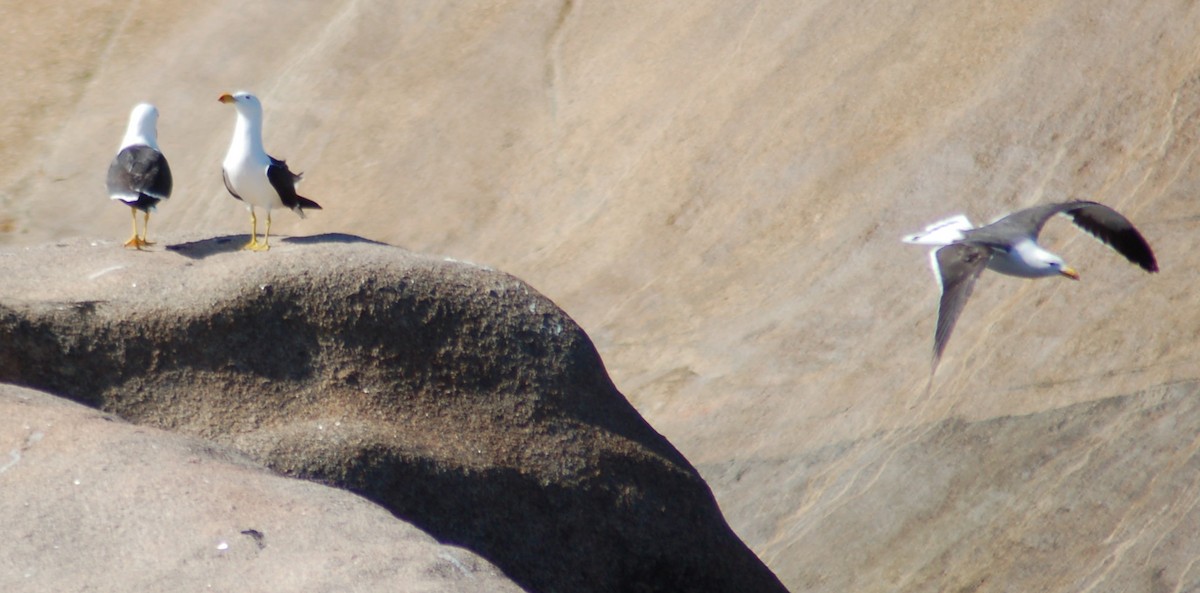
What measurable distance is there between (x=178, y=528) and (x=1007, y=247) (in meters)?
4.03

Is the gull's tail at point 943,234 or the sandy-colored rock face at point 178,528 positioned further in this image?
the gull's tail at point 943,234

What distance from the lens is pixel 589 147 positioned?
1166 centimetres

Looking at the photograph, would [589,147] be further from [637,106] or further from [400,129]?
[400,129]

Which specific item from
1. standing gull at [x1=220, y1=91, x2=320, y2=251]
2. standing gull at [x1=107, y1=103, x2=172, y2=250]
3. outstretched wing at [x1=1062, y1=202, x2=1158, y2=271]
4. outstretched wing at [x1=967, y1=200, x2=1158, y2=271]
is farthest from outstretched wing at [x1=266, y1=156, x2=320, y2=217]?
outstretched wing at [x1=1062, y1=202, x2=1158, y2=271]

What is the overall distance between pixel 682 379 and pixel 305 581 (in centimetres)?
625

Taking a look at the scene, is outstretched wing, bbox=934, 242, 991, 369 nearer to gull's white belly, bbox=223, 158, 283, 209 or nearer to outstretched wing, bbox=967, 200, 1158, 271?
outstretched wing, bbox=967, 200, 1158, 271

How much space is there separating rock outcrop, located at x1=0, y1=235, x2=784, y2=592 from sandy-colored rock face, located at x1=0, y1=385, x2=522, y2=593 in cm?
81

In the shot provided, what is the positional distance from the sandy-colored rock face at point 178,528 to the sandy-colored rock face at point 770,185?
4582 mm

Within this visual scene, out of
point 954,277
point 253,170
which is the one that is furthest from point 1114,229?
point 253,170

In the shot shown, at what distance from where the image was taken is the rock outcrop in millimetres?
4922

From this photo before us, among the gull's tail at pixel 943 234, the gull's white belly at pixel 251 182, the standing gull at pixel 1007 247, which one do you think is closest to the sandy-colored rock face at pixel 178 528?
the gull's white belly at pixel 251 182

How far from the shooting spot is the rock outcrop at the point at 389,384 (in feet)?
16.1

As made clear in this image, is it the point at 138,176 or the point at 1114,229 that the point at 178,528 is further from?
the point at 1114,229

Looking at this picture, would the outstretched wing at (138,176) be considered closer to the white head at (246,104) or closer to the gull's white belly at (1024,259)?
the white head at (246,104)
